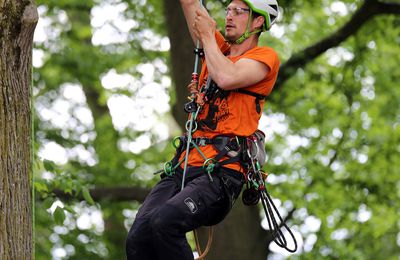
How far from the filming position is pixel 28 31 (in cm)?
453

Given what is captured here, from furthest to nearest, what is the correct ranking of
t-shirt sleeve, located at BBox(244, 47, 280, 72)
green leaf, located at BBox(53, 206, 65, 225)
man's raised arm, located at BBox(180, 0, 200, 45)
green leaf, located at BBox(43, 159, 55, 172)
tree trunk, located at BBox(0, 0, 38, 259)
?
green leaf, located at BBox(43, 159, 55, 172) → green leaf, located at BBox(53, 206, 65, 225) → man's raised arm, located at BBox(180, 0, 200, 45) → t-shirt sleeve, located at BBox(244, 47, 280, 72) → tree trunk, located at BBox(0, 0, 38, 259)

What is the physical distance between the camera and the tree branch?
11000mm

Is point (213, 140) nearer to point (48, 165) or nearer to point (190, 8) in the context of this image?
point (190, 8)

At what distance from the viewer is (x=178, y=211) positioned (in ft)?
15.6

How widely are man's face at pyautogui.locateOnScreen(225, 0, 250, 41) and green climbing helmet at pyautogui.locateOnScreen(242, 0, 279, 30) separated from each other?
1.5 inches

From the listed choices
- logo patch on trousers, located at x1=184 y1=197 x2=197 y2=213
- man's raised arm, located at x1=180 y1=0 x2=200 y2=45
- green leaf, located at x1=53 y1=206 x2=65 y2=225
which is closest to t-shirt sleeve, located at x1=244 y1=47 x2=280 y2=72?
man's raised arm, located at x1=180 y1=0 x2=200 y2=45

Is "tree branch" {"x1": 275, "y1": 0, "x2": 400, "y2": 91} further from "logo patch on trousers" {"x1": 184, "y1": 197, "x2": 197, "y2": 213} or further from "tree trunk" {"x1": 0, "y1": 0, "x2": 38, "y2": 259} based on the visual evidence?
"tree trunk" {"x1": 0, "y1": 0, "x2": 38, "y2": 259}

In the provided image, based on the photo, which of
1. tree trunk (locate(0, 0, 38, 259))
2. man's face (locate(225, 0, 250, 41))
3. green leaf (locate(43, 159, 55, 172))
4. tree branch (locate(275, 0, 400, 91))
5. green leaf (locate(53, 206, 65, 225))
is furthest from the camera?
tree branch (locate(275, 0, 400, 91))

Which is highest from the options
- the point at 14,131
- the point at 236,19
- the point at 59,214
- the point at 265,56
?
the point at 236,19

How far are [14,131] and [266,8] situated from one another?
65.1 inches

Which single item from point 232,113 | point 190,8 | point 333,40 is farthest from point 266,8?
point 333,40

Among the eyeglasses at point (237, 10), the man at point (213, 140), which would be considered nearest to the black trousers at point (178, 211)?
the man at point (213, 140)

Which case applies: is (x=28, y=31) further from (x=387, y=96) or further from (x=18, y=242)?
(x=387, y=96)

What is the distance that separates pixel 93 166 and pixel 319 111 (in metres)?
4.01
